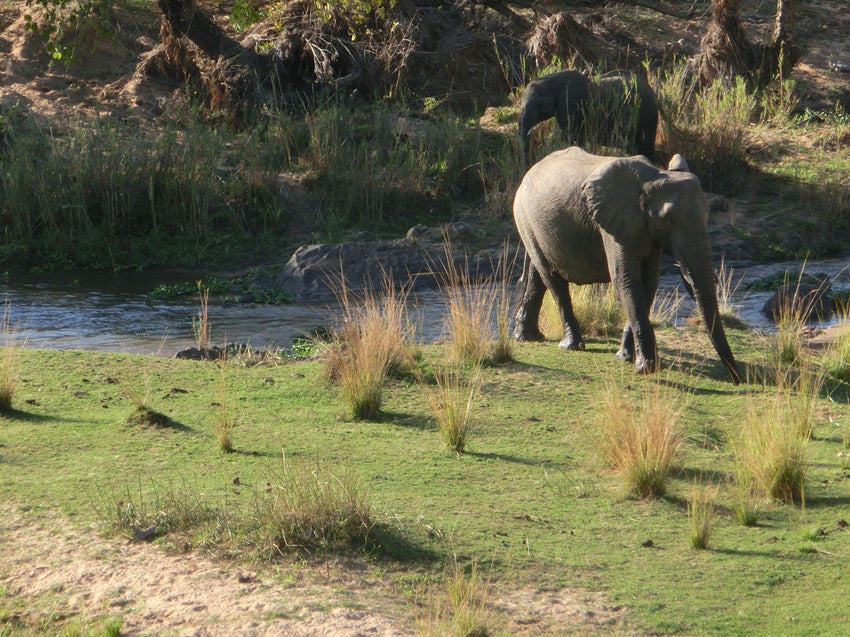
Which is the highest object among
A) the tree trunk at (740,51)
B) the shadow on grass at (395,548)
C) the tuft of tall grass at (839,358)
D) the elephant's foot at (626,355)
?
the tree trunk at (740,51)

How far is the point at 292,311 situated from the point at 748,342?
5617 millimetres

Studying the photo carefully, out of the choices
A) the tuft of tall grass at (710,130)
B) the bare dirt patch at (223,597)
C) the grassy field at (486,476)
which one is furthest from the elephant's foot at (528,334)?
the tuft of tall grass at (710,130)

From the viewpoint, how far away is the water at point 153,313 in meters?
11.4

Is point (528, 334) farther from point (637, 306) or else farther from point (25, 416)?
point (25, 416)

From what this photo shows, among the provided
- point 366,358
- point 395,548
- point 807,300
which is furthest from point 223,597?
point 807,300

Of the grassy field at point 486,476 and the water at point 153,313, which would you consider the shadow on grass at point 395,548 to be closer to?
the grassy field at point 486,476

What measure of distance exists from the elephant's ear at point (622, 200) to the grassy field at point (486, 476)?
108cm

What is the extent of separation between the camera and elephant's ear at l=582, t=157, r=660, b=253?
838 cm

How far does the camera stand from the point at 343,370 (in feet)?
24.7

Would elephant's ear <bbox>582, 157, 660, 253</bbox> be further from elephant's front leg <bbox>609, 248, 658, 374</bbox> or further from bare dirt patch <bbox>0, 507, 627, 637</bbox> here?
bare dirt patch <bbox>0, 507, 627, 637</bbox>

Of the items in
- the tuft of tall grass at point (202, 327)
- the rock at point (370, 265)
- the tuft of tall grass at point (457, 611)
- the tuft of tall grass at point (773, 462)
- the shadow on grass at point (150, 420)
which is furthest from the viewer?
the rock at point (370, 265)

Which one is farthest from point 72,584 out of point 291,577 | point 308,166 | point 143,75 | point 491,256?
point 143,75

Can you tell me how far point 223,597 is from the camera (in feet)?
15.2

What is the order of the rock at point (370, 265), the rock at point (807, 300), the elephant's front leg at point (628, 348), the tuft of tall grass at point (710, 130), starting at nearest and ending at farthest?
the elephant's front leg at point (628, 348)
the rock at point (807, 300)
the rock at point (370, 265)
the tuft of tall grass at point (710, 130)
